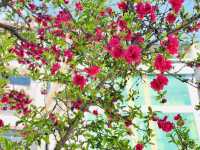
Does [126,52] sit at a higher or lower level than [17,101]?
lower

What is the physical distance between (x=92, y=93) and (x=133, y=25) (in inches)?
47.4

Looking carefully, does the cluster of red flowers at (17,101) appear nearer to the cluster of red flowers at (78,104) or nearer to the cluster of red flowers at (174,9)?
the cluster of red flowers at (78,104)

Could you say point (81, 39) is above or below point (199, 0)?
below

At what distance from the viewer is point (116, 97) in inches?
282

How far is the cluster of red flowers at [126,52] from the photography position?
608 centimetres

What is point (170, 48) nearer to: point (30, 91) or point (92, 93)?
point (92, 93)

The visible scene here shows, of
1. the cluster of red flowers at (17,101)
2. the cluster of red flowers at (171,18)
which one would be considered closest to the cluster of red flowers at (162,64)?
the cluster of red flowers at (171,18)

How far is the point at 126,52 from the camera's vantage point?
20.1ft

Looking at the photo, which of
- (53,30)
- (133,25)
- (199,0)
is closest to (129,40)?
(133,25)

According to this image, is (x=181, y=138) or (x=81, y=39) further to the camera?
(x=81, y=39)

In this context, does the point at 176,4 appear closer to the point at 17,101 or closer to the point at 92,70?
the point at 92,70

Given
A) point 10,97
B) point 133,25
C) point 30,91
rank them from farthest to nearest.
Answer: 1. point 30,91
2. point 10,97
3. point 133,25

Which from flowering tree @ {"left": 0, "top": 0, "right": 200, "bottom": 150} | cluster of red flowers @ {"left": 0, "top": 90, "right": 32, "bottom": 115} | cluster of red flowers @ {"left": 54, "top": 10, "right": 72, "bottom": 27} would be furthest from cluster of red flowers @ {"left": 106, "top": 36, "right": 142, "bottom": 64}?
cluster of red flowers @ {"left": 0, "top": 90, "right": 32, "bottom": 115}

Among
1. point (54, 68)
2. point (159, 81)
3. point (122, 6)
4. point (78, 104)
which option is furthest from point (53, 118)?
point (159, 81)
